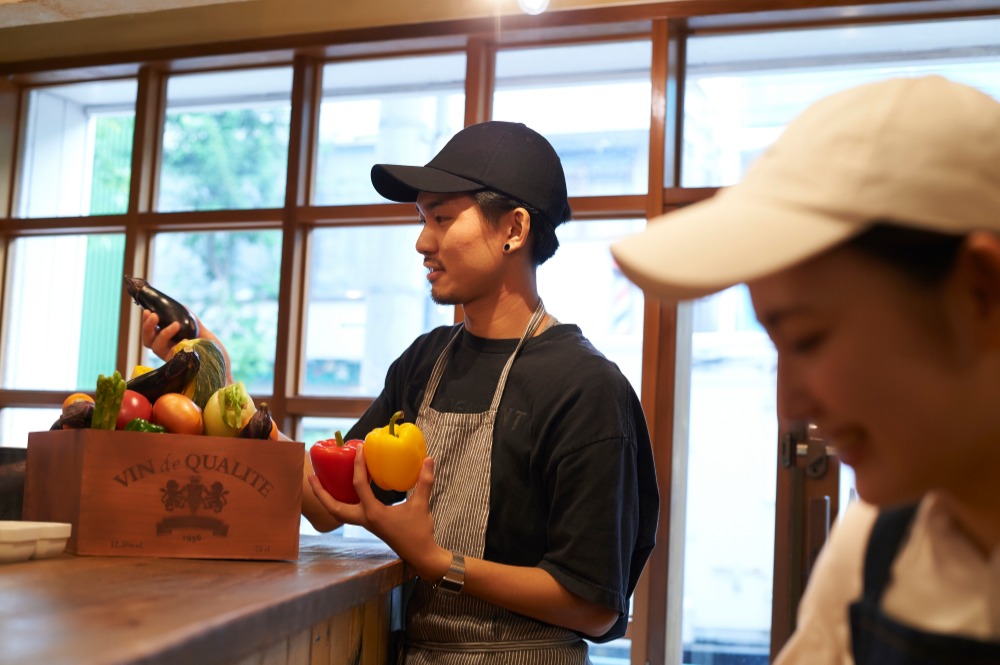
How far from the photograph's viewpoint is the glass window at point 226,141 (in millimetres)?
4355

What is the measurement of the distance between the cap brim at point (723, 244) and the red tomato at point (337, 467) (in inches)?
43.1

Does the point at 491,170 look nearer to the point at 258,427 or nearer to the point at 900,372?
the point at 258,427

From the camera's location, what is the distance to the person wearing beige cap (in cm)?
64

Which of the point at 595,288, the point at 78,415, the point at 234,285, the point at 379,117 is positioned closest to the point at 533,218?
the point at 78,415

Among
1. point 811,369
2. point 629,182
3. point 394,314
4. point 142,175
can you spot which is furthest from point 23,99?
point 811,369

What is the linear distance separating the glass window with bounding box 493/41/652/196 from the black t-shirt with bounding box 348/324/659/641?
6.28ft

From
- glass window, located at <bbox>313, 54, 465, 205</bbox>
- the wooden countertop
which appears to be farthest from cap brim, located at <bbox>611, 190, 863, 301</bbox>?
glass window, located at <bbox>313, 54, 465, 205</bbox>

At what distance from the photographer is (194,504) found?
1475 millimetres

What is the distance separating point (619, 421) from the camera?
1.80 meters

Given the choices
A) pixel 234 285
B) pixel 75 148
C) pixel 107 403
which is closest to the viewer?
pixel 107 403

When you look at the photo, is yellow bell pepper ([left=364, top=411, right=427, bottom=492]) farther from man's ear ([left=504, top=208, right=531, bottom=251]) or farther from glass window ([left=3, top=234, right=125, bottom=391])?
glass window ([left=3, top=234, right=125, bottom=391])

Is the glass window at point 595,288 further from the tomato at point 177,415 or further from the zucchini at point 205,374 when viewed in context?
the tomato at point 177,415

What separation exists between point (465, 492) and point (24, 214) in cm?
377

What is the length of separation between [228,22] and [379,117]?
772mm
